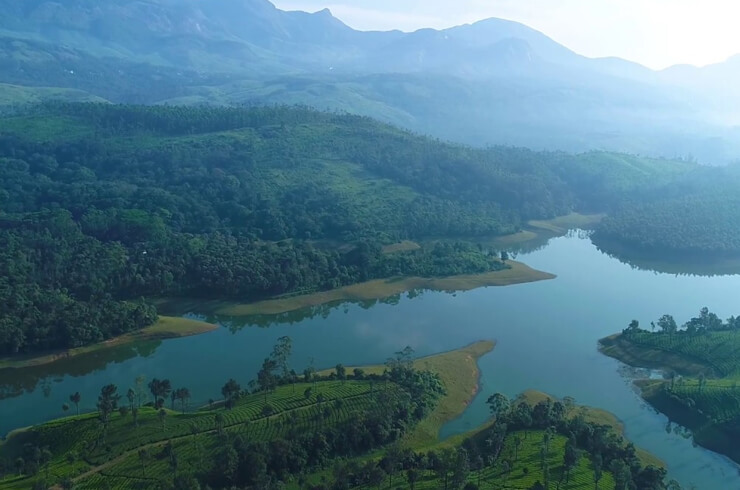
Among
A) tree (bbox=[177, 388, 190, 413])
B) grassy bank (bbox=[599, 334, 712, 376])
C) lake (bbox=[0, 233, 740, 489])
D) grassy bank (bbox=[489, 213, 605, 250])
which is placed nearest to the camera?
tree (bbox=[177, 388, 190, 413])

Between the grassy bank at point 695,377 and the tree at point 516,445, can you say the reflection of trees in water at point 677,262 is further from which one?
the tree at point 516,445

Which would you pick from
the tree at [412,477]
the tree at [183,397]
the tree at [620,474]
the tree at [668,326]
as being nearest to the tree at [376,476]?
the tree at [412,477]

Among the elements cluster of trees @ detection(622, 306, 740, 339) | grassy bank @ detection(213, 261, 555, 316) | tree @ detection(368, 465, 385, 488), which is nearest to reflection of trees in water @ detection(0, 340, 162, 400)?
grassy bank @ detection(213, 261, 555, 316)

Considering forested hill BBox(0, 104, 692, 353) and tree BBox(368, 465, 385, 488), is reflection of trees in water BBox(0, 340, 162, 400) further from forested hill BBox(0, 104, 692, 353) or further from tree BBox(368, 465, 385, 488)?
tree BBox(368, 465, 385, 488)

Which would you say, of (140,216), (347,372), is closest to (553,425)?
(347,372)

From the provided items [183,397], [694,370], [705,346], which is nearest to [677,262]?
[705,346]

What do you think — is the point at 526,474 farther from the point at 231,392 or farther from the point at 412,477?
the point at 231,392
